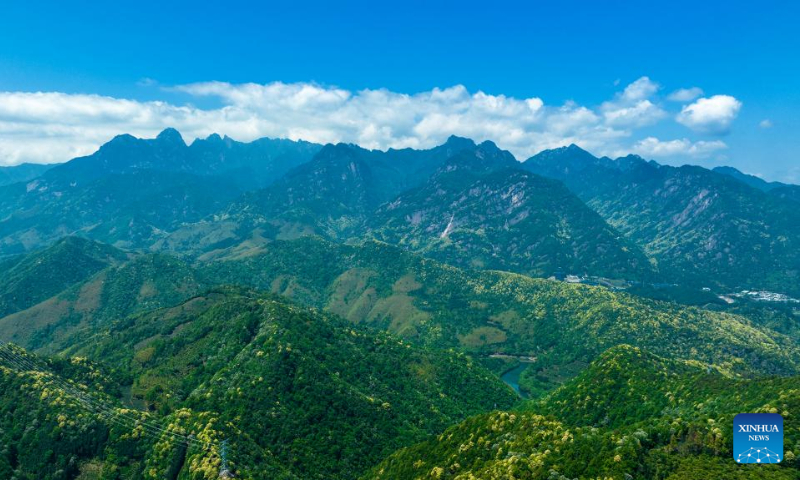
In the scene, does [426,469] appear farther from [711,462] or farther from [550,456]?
[711,462]

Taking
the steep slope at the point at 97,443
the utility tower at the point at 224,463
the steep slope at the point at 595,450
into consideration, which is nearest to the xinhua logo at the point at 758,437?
the steep slope at the point at 595,450

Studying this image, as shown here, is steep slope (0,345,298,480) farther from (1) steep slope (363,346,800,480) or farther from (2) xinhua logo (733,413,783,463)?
(2) xinhua logo (733,413,783,463)

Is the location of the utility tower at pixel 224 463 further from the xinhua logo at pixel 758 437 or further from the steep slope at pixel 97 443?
the xinhua logo at pixel 758 437

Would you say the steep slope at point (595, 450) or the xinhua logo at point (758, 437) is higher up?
the xinhua logo at point (758, 437)

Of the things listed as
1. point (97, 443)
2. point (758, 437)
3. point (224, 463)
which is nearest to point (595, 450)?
point (758, 437)

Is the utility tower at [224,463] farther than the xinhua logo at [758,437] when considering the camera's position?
Yes

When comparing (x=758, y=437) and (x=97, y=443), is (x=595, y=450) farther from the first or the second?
(x=97, y=443)

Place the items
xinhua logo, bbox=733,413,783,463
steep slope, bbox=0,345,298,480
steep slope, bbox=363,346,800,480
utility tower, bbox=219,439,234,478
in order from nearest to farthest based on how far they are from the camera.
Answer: xinhua logo, bbox=733,413,783,463
steep slope, bbox=363,346,800,480
utility tower, bbox=219,439,234,478
steep slope, bbox=0,345,298,480

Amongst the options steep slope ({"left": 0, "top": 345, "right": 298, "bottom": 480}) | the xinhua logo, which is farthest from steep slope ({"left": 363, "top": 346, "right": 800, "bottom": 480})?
steep slope ({"left": 0, "top": 345, "right": 298, "bottom": 480})
